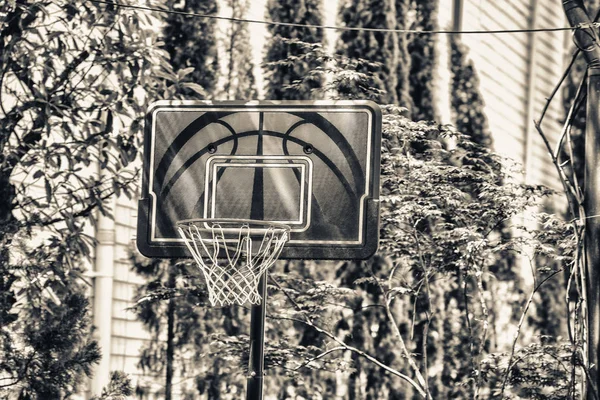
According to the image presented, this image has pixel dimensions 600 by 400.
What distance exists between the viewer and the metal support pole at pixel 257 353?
619 centimetres

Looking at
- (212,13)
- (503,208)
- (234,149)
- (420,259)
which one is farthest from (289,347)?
(212,13)

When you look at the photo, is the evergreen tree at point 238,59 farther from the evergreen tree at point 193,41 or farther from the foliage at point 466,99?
the foliage at point 466,99

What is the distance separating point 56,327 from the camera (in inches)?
287

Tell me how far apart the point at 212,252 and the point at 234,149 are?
63 centimetres

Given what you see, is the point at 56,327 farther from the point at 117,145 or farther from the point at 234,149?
the point at 234,149

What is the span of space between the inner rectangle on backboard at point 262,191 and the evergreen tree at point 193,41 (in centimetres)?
438

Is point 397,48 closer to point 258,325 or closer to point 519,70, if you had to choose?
point 258,325

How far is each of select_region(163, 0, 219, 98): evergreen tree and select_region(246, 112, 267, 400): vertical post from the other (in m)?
4.39

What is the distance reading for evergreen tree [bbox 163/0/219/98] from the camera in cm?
1080

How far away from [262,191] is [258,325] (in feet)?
2.55

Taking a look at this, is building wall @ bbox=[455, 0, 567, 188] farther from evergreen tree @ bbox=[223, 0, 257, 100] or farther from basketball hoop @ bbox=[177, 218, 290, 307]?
basketball hoop @ bbox=[177, 218, 290, 307]

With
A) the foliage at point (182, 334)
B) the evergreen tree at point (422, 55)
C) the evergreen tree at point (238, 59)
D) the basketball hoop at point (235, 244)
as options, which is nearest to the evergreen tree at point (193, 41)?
the evergreen tree at point (238, 59)

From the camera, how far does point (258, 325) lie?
632 centimetres

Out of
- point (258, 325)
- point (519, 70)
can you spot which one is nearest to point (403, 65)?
point (258, 325)
